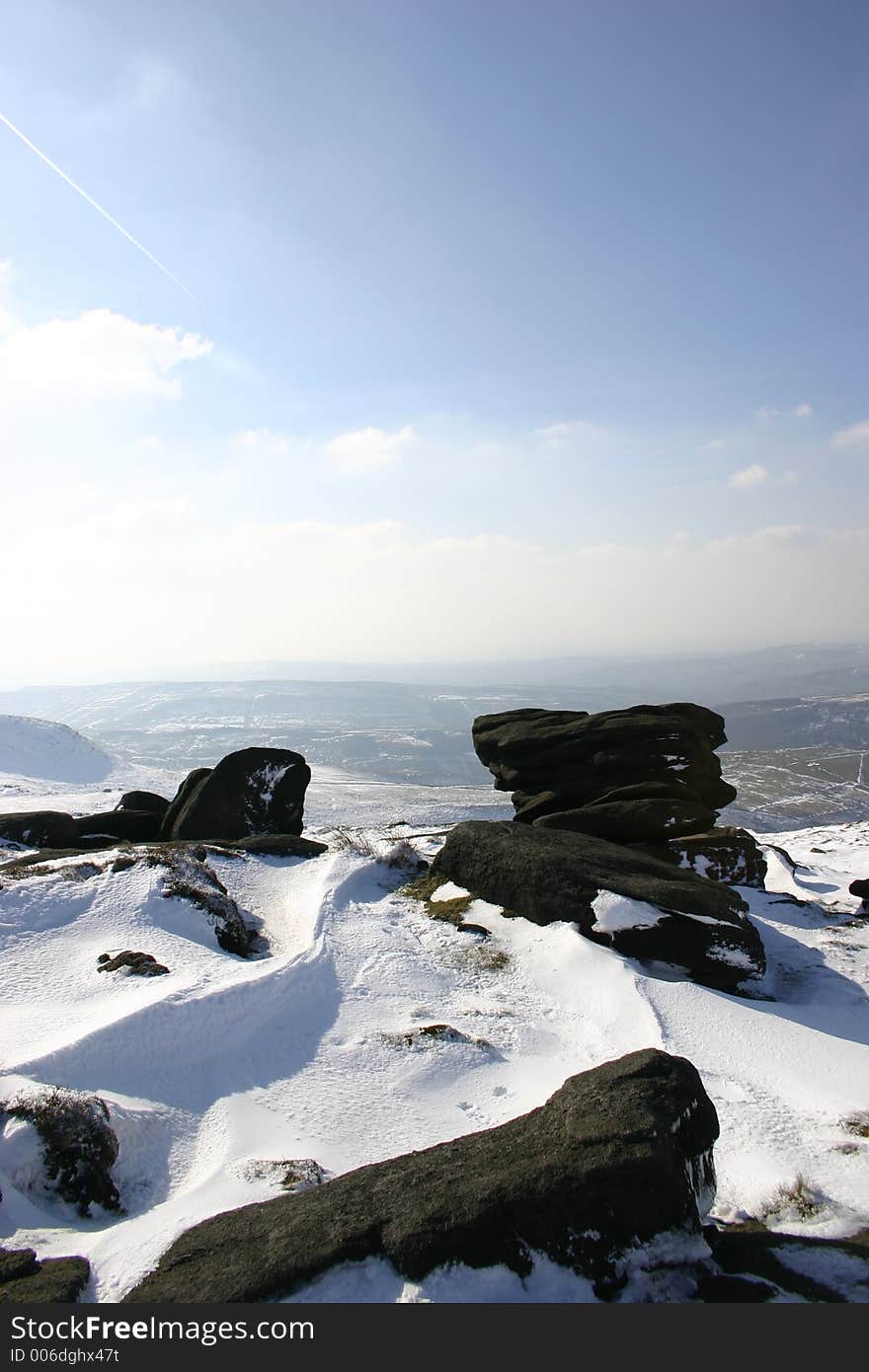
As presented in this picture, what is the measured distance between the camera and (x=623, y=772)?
22.5 m

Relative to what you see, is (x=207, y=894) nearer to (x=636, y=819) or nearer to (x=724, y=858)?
(x=636, y=819)

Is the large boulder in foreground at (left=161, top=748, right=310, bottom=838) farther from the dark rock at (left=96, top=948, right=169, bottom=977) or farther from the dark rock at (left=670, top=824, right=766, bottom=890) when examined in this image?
the dark rock at (left=670, top=824, right=766, bottom=890)

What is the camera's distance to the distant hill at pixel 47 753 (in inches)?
3014

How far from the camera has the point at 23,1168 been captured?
18.8ft

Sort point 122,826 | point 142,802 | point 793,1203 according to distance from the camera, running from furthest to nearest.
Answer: point 142,802 → point 122,826 → point 793,1203

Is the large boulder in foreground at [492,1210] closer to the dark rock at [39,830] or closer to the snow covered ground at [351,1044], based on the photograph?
the snow covered ground at [351,1044]

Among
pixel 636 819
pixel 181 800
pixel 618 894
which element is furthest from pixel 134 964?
pixel 181 800

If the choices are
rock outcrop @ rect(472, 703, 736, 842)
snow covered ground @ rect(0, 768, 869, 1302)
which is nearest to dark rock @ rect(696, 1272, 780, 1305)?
snow covered ground @ rect(0, 768, 869, 1302)

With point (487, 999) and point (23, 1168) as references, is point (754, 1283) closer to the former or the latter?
point (23, 1168)

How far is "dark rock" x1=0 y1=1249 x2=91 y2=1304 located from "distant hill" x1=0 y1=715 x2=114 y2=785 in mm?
78096

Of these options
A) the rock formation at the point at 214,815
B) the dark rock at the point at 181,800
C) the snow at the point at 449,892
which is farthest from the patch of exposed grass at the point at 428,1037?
the dark rock at the point at 181,800

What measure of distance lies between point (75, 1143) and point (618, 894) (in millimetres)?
10510

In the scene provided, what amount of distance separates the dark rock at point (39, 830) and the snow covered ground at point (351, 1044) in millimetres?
7446

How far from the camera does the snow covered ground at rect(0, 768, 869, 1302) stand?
19.3 ft
